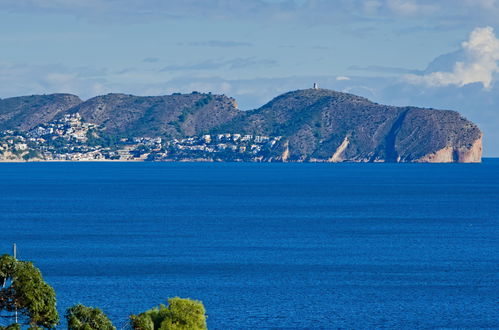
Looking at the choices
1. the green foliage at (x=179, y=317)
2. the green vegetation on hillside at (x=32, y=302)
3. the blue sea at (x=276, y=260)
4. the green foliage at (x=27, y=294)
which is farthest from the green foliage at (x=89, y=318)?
the blue sea at (x=276, y=260)

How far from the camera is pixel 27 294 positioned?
37.8 metres

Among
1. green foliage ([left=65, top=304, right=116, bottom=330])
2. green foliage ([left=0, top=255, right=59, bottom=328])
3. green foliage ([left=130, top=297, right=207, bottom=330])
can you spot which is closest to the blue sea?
green foliage ([left=130, top=297, right=207, bottom=330])

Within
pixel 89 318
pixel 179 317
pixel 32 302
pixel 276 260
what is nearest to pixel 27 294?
pixel 32 302

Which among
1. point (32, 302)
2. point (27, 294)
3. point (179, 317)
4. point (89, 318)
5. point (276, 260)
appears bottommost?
point (276, 260)

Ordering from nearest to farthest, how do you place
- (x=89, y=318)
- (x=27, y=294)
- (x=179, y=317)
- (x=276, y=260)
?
(x=27, y=294) → (x=89, y=318) → (x=179, y=317) → (x=276, y=260)

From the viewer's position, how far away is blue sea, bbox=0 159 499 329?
221 ft

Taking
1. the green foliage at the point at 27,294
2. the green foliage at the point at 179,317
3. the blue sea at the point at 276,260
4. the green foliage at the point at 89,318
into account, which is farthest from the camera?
the blue sea at the point at 276,260

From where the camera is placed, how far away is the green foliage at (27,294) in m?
37.9

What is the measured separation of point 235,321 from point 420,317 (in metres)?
13.0

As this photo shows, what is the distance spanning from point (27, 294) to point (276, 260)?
54548mm

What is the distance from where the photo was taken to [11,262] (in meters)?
38.9

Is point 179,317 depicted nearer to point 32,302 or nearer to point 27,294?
point 32,302

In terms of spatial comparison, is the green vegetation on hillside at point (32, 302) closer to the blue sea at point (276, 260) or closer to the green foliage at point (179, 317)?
the green foliage at point (179, 317)

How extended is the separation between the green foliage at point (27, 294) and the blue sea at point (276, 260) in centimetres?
2315
